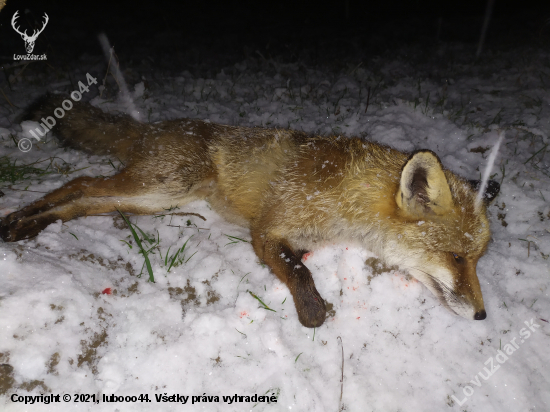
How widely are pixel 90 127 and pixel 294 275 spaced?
253 cm

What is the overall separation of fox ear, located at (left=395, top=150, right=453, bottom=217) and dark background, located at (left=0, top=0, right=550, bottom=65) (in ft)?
18.3

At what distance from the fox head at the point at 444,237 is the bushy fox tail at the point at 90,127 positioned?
100 inches

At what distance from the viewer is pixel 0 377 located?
164 cm

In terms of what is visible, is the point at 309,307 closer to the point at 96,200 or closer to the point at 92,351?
the point at 92,351

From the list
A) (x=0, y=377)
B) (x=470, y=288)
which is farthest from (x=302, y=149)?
(x=0, y=377)

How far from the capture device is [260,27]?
33.0 feet

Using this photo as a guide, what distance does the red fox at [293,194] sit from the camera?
2.37m

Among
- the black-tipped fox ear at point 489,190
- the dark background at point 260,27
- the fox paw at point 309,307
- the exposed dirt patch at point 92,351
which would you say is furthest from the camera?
the dark background at point 260,27

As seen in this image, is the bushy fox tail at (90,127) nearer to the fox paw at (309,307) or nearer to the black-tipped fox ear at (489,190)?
the fox paw at (309,307)

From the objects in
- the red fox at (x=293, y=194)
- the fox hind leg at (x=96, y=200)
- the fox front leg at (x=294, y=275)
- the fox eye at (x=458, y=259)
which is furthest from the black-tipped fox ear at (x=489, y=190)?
the fox hind leg at (x=96, y=200)

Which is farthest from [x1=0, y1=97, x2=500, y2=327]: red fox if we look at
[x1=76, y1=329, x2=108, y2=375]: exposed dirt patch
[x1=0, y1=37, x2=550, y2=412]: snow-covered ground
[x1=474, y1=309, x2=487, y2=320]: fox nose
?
[x1=76, y1=329, x2=108, y2=375]: exposed dirt patch

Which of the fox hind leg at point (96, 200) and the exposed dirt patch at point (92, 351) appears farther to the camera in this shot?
the fox hind leg at point (96, 200)
